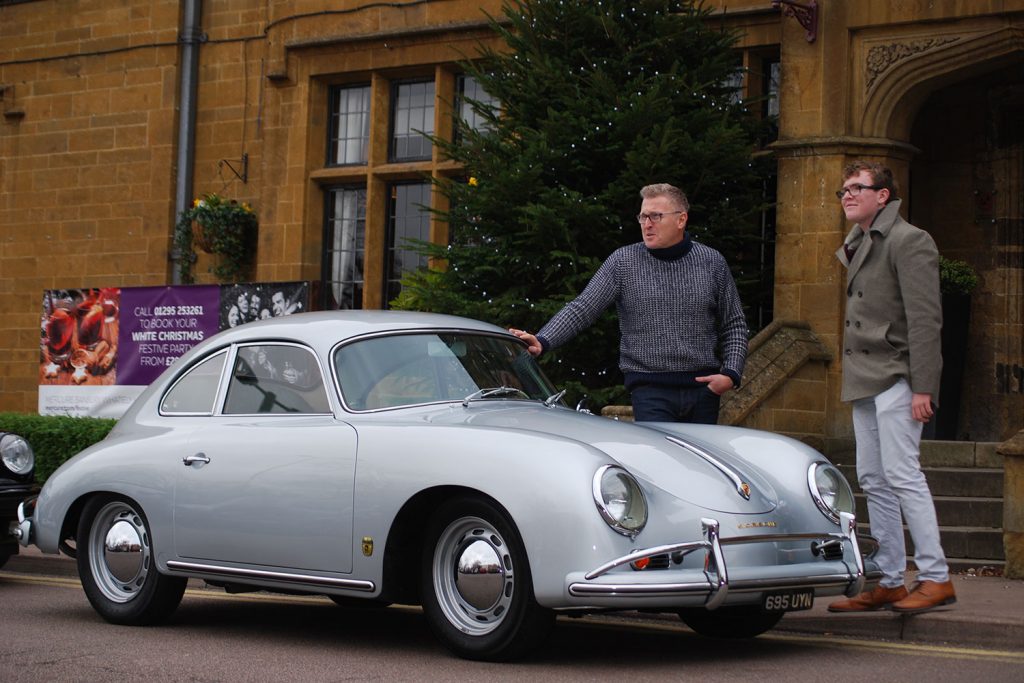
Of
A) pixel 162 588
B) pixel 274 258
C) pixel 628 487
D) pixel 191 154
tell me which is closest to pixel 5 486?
pixel 162 588

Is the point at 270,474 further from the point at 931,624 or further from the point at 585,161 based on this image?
the point at 585,161

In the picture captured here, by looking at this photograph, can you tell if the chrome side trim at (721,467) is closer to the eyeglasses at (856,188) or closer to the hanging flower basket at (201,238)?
the eyeglasses at (856,188)

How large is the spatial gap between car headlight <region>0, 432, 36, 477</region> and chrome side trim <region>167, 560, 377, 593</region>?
2720 mm

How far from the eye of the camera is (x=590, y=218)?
1230cm

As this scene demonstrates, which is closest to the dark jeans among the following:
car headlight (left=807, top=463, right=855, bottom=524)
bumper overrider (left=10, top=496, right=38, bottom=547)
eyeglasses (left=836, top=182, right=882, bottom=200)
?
car headlight (left=807, top=463, right=855, bottom=524)

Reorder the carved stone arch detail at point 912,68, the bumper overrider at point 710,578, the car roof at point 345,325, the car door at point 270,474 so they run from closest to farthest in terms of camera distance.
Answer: the bumper overrider at point 710,578 → the car door at point 270,474 → the car roof at point 345,325 → the carved stone arch detail at point 912,68

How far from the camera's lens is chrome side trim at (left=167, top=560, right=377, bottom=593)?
6.71m

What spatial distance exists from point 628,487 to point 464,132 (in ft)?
24.9

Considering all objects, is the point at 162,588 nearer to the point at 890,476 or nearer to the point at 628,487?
the point at 628,487

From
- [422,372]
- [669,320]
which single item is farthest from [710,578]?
[669,320]

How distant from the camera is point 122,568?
25.6 ft

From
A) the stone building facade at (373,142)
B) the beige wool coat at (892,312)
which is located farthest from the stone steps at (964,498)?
the beige wool coat at (892,312)

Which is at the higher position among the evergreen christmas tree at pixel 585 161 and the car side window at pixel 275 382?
the evergreen christmas tree at pixel 585 161

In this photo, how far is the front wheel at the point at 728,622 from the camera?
711 centimetres
